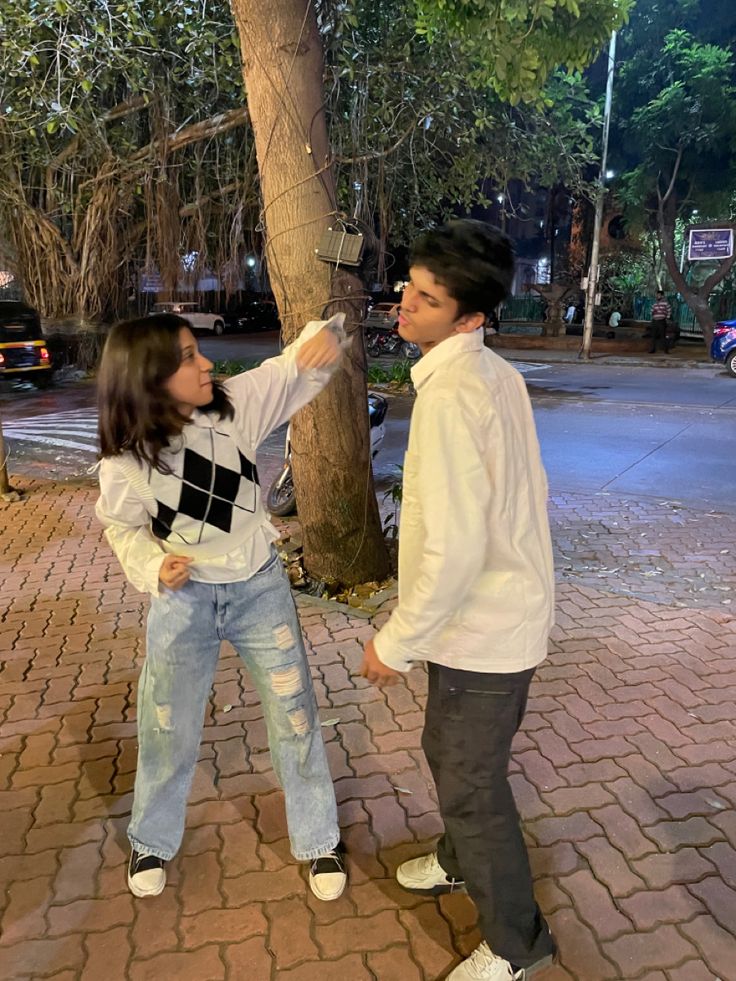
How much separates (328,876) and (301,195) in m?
3.12

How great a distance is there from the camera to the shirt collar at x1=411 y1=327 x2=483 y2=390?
5.18 ft

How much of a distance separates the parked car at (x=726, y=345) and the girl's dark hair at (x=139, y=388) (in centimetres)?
1606

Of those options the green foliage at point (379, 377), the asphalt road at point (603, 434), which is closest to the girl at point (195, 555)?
the asphalt road at point (603, 434)

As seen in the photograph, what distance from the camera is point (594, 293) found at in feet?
63.9

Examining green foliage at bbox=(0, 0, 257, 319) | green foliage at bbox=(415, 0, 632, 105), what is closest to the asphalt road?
green foliage at bbox=(0, 0, 257, 319)

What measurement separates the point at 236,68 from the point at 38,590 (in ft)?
22.9

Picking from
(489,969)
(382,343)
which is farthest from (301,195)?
(382,343)

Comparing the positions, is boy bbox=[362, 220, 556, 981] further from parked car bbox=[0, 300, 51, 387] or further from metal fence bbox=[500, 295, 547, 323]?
metal fence bbox=[500, 295, 547, 323]

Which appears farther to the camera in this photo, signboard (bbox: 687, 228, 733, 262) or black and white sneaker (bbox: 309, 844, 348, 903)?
signboard (bbox: 687, 228, 733, 262)

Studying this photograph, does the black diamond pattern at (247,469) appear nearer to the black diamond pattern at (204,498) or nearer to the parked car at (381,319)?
the black diamond pattern at (204,498)

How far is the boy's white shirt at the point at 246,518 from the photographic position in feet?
6.24

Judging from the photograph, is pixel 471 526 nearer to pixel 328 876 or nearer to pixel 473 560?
pixel 473 560

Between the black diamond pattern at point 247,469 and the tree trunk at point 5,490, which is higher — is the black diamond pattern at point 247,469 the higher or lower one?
the higher one

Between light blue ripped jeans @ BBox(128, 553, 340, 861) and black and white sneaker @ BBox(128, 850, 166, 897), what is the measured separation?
0.10 feet
